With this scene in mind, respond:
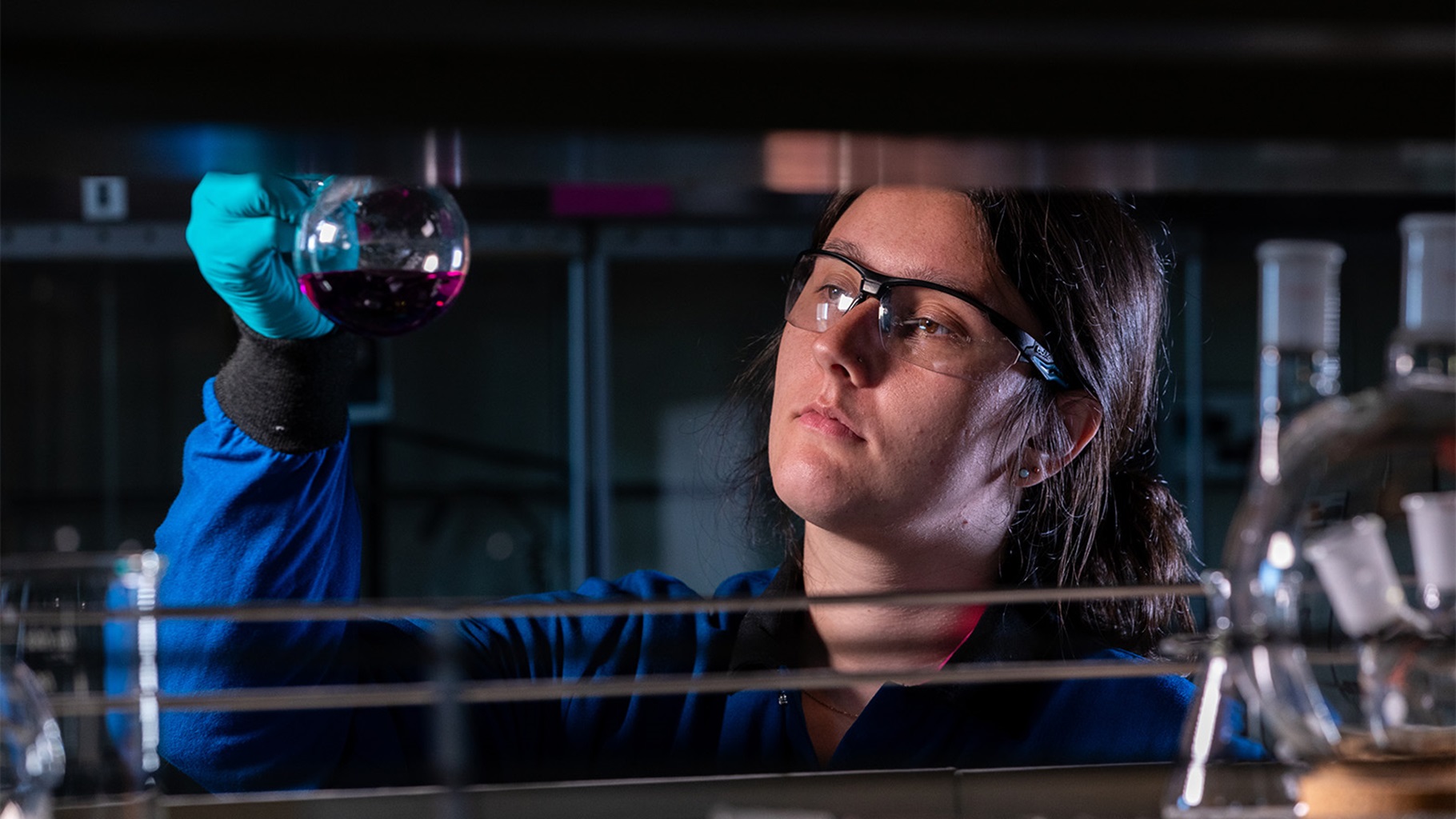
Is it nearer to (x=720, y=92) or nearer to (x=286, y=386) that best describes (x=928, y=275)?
Result: (x=286, y=386)

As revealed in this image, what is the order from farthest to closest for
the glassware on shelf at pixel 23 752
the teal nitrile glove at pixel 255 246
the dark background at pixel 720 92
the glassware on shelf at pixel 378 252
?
the teal nitrile glove at pixel 255 246
the glassware on shelf at pixel 378 252
the glassware on shelf at pixel 23 752
the dark background at pixel 720 92

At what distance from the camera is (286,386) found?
925 mm

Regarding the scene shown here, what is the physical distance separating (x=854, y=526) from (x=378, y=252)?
44 centimetres

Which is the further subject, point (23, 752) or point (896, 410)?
point (896, 410)

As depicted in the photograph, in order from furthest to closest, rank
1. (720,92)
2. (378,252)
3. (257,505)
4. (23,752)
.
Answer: (257,505) < (378,252) < (23,752) < (720,92)

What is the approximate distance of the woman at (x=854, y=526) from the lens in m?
0.92

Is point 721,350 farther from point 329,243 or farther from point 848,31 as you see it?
point 848,31

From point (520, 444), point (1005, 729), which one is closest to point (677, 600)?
point (1005, 729)

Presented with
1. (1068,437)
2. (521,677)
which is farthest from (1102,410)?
(521,677)

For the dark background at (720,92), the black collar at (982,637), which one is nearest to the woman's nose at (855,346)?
the black collar at (982,637)

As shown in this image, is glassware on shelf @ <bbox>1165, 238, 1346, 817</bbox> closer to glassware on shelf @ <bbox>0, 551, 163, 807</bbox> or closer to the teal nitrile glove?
glassware on shelf @ <bbox>0, 551, 163, 807</bbox>

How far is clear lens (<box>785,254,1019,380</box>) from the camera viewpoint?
938 mm

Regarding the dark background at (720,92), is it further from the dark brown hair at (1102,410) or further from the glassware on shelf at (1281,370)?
the dark brown hair at (1102,410)

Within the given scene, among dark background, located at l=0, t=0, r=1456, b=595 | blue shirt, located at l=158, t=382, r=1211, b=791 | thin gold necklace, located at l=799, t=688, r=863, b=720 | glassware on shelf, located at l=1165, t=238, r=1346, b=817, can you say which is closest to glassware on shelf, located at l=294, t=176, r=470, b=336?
dark background, located at l=0, t=0, r=1456, b=595
